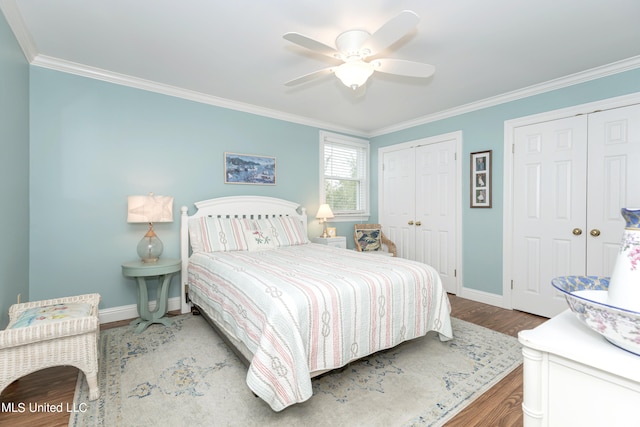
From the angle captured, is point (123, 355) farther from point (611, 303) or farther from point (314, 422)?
point (611, 303)

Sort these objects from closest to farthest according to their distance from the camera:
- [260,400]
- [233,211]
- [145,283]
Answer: [260,400]
[145,283]
[233,211]

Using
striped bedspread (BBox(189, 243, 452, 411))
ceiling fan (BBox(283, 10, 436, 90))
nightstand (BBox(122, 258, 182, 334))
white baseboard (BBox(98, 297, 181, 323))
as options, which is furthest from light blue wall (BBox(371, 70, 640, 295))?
white baseboard (BBox(98, 297, 181, 323))

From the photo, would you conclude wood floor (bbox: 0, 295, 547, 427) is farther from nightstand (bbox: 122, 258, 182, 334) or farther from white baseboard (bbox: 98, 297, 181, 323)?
white baseboard (bbox: 98, 297, 181, 323)

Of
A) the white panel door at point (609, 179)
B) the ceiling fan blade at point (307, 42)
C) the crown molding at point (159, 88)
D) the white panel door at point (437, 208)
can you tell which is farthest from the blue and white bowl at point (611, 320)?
the crown molding at point (159, 88)

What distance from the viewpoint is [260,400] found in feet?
6.11

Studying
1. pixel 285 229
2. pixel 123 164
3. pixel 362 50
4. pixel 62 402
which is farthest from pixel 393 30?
pixel 62 402

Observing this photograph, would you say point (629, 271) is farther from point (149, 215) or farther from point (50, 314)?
point (149, 215)

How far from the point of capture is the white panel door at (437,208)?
4168 mm

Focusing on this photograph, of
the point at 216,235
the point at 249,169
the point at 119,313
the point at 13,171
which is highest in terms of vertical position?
the point at 249,169

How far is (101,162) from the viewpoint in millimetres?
3076

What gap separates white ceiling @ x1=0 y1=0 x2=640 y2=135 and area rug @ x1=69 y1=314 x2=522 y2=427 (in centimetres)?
255

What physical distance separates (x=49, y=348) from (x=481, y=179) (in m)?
4.40

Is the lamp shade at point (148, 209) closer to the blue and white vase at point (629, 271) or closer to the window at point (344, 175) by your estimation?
the window at point (344, 175)

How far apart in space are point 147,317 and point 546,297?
4.23 m
